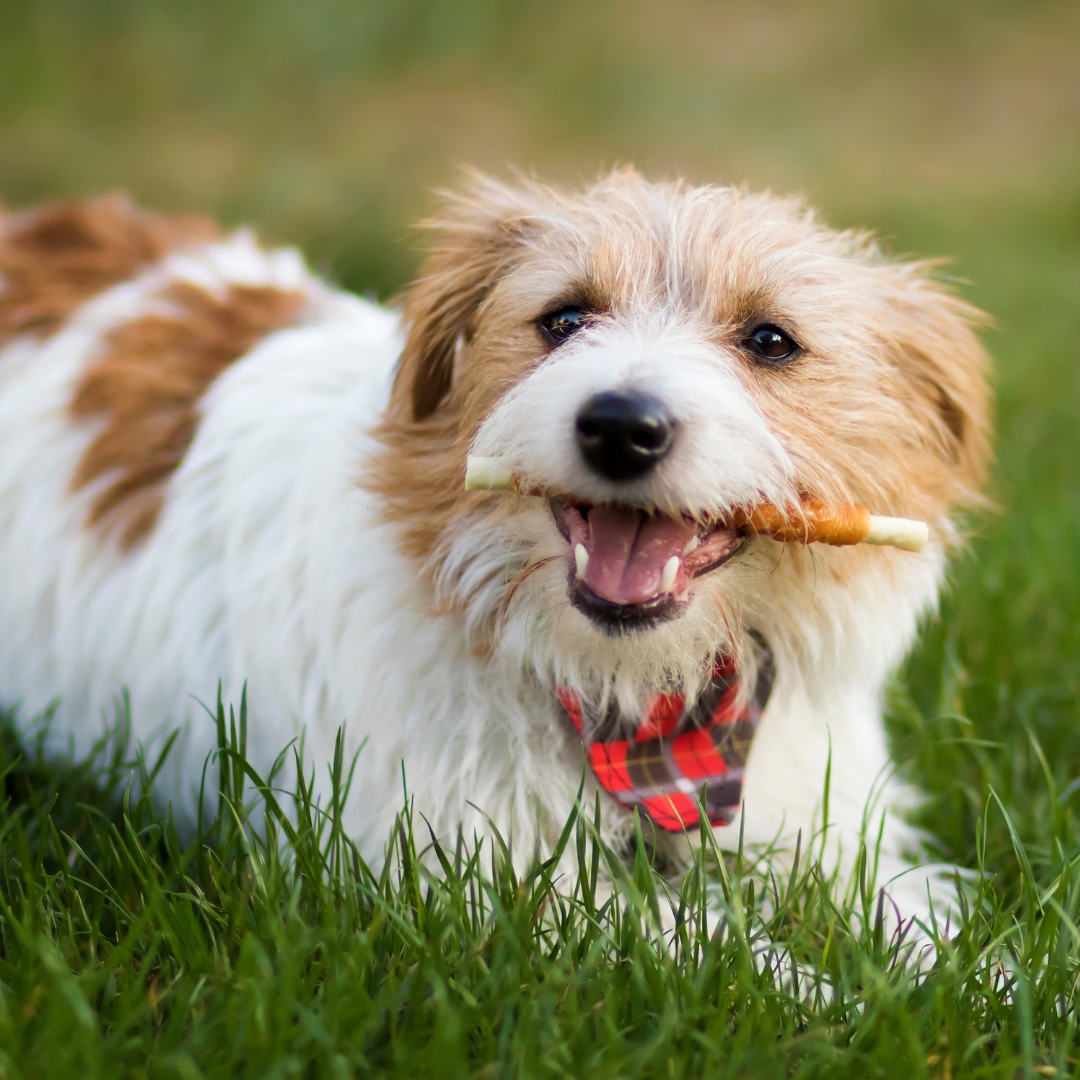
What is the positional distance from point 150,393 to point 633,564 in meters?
1.69

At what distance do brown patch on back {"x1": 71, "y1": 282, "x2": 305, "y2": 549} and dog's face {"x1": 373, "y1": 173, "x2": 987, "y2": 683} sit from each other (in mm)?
829

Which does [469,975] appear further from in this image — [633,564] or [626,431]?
[626,431]

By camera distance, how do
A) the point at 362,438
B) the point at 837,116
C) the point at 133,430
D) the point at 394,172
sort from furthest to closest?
the point at 837,116 < the point at 394,172 < the point at 133,430 < the point at 362,438

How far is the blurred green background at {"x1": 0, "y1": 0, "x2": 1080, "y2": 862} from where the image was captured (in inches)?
153

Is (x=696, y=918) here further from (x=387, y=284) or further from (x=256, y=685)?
(x=387, y=284)

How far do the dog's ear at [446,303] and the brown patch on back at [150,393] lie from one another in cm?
79

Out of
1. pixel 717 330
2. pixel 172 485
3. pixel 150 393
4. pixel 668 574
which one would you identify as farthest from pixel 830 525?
pixel 150 393

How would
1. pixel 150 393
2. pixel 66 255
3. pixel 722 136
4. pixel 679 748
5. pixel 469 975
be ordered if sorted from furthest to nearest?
pixel 722 136 < pixel 66 255 < pixel 150 393 < pixel 679 748 < pixel 469 975

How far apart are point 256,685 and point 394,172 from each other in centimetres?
719

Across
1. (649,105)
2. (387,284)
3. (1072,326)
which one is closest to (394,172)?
(387,284)

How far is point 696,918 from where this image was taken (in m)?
2.16

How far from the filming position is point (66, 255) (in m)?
3.75

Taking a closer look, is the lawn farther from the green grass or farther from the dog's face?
the dog's face

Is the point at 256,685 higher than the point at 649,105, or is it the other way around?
the point at 649,105
